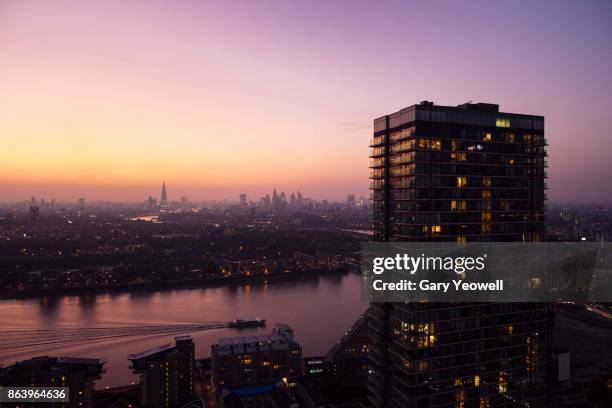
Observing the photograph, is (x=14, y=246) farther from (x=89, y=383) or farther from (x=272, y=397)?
(x=272, y=397)

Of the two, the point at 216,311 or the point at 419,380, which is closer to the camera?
the point at 419,380

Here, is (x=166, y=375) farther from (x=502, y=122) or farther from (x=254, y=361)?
(x=502, y=122)

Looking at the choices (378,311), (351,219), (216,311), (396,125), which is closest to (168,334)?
(216,311)

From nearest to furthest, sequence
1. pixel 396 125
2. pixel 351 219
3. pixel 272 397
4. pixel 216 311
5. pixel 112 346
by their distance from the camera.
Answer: pixel 396 125, pixel 272 397, pixel 112 346, pixel 216 311, pixel 351 219

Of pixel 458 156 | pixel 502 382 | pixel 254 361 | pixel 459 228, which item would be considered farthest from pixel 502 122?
pixel 254 361

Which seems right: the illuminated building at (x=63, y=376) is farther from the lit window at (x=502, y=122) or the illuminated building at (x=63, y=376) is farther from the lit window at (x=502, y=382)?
the lit window at (x=502, y=122)
